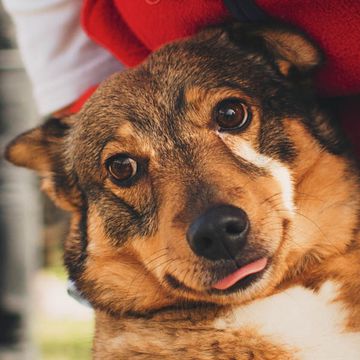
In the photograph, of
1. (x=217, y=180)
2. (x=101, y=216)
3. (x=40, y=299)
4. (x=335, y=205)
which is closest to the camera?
(x=217, y=180)

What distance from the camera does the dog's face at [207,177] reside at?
179 cm

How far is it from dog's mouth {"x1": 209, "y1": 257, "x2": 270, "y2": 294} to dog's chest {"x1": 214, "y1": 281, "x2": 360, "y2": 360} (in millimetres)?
88

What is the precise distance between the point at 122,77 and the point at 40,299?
4.42 m

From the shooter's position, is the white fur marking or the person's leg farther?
the person's leg

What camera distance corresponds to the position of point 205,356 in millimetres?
1841

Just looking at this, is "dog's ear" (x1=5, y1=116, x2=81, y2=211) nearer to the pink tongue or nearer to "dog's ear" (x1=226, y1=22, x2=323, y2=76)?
"dog's ear" (x1=226, y1=22, x2=323, y2=76)

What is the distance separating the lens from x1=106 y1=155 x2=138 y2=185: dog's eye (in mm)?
2047

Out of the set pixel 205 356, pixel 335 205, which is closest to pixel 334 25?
pixel 335 205

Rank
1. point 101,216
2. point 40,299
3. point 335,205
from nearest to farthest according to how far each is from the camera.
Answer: point 335,205 → point 101,216 → point 40,299

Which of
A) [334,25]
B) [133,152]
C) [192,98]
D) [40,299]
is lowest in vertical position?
[40,299]

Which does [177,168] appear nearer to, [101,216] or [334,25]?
[101,216]

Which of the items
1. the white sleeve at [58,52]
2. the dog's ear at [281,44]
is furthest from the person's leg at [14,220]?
the dog's ear at [281,44]

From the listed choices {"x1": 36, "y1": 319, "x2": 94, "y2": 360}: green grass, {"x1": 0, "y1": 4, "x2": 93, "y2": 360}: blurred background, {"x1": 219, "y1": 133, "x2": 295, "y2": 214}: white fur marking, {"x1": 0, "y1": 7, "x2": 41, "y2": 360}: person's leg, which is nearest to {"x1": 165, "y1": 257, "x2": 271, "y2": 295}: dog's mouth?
{"x1": 219, "y1": 133, "x2": 295, "y2": 214}: white fur marking

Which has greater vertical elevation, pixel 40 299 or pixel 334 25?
pixel 334 25
